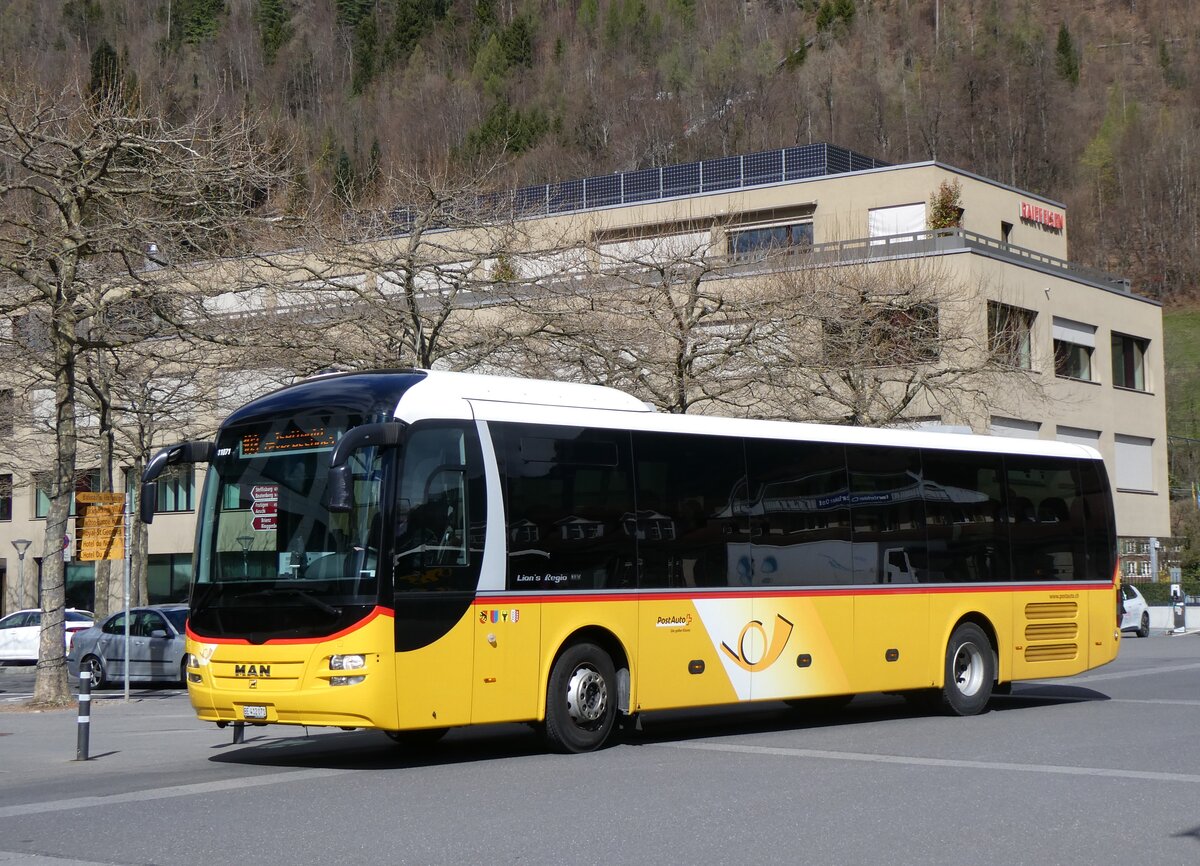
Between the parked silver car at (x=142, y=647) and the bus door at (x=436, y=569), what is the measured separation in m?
15.6

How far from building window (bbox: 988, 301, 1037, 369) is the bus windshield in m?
26.9

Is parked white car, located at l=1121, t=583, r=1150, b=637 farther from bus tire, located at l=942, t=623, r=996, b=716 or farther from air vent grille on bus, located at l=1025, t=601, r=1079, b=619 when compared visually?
bus tire, located at l=942, t=623, r=996, b=716

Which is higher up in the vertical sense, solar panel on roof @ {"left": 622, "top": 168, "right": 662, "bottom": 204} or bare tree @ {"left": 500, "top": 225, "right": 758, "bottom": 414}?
solar panel on roof @ {"left": 622, "top": 168, "right": 662, "bottom": 204}

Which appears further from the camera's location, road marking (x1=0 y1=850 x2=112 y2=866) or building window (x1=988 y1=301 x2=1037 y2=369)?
building window (x1=988 y1=301 x2=1037 y2=369)

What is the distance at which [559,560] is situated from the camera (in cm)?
1345

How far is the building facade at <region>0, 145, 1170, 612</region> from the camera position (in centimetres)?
4553

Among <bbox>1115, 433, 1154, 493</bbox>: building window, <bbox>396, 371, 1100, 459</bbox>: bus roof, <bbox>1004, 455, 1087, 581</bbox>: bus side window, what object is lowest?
<bbox>1004, 455, 1087, 581</bbox>: bus side window

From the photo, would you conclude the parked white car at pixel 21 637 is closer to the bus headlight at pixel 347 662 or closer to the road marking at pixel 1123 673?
the road marking at pixel 1123 673

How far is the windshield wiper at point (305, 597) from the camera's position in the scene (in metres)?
12.1

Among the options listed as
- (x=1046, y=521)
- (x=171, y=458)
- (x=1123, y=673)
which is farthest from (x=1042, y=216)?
(x=171, y=458)

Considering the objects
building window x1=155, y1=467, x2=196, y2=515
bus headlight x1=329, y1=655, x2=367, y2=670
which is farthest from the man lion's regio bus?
building window x1=155, y1=467, x2=196, y2=515

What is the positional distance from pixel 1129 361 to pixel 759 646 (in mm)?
44518

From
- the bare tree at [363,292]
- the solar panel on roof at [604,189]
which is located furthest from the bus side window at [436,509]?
the solar panel on roof at [604,189]

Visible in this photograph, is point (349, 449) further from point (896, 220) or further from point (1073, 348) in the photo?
point (1073, 348)
